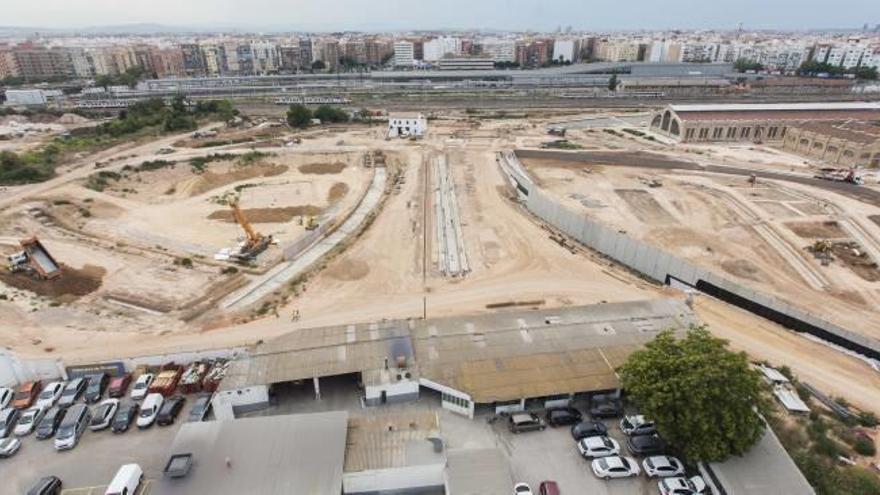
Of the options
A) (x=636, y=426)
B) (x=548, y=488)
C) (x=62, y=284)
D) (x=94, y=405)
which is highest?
(x=636, y=426)

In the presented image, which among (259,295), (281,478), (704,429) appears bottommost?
(259,295)

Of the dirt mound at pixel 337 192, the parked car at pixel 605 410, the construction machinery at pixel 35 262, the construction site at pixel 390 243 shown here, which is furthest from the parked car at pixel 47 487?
the dirt mound at pixel 337 192

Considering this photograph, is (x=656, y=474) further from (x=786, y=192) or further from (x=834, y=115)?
(x=834, y=115)

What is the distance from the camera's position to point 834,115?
9531cm

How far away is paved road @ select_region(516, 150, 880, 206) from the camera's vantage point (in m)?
63.0

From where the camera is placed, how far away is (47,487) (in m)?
23.0

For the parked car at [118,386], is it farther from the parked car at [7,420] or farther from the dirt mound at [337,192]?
the dirt mound at [337,192]

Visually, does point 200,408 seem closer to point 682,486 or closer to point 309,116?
point 682,486

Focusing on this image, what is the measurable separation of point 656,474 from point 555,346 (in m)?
8.95

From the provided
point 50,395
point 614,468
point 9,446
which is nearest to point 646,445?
point 614,468

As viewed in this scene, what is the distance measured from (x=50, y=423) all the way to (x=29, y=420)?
1.56 meters

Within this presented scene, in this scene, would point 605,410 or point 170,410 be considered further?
point 170,410

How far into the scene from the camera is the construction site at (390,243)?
37.4 metres

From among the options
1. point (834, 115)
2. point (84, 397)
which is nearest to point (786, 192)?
point (834, 115)
